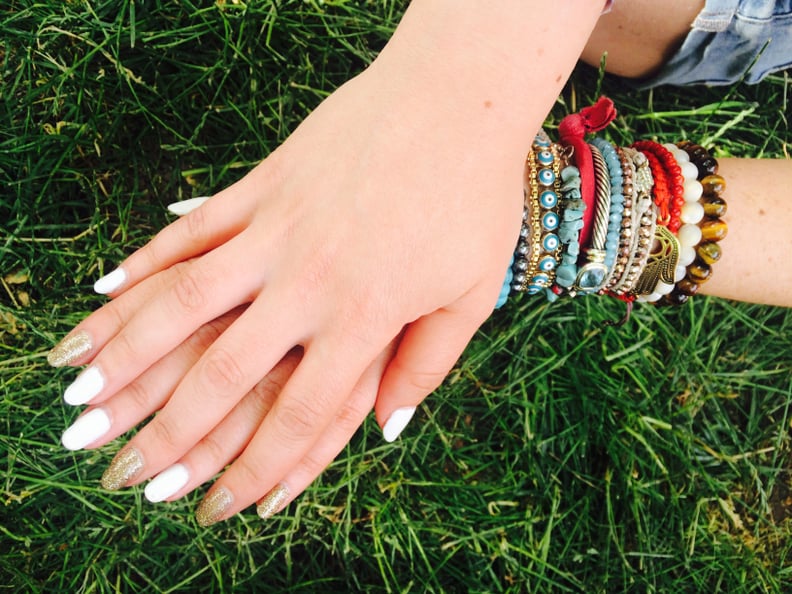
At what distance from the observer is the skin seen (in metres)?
1.24

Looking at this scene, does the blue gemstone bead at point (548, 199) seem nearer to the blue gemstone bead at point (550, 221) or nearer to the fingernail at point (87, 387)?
the blue gemstone bead at point (550, 221)

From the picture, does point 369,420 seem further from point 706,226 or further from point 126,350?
point 706,226

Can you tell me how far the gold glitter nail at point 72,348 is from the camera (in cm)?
142

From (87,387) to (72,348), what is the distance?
0.12m

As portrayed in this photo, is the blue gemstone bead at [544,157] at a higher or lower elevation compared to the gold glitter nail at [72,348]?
higher

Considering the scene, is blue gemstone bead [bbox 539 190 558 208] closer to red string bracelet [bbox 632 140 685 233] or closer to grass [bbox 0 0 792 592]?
red string bracelet [bbox 632 140 685 233]

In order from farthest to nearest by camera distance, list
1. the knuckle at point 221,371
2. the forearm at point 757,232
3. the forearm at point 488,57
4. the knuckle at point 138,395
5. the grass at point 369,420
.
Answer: the grass at point 369,420 < the forearm at point 757,232 < the knuckle at point 138,395 < the knuckle at point 221,371 < the forearm at point 488,57

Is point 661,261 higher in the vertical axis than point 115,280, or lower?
lower

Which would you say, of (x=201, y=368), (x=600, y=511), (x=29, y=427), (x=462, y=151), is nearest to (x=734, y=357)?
(x=600, y=511)

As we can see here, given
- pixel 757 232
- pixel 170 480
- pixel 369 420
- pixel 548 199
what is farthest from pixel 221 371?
pixel 757 232

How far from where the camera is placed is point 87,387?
138 cm

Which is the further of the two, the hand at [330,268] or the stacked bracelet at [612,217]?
the stacked bracelet at [612,217]

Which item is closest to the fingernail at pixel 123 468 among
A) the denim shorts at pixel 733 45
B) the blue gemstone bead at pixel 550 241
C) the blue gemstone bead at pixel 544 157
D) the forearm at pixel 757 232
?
the blue gemstone bead at pixel 550 241

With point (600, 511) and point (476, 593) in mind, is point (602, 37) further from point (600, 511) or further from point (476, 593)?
point (476, 593)
